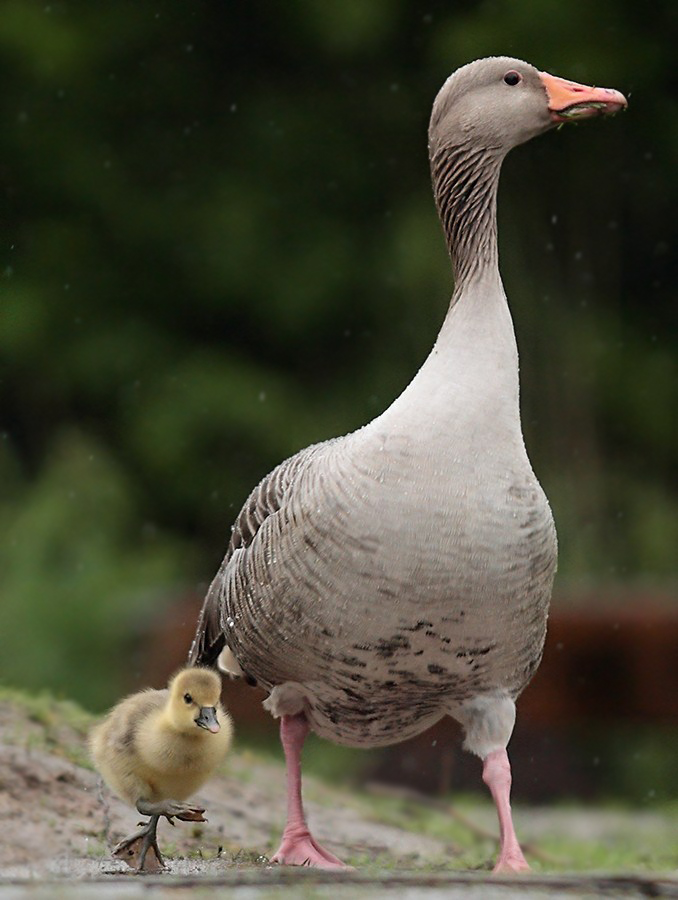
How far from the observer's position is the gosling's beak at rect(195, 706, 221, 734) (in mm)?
3984

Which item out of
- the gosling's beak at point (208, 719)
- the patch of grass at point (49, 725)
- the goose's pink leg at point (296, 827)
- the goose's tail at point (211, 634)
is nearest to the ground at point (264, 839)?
the patch of grass at point (49, 725)

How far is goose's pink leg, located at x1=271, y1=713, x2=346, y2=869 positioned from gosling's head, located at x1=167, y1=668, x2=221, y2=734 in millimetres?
606

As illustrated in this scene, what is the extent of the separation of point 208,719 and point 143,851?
36cm

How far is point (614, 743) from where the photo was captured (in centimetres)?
876

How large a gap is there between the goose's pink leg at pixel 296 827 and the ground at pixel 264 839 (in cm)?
12

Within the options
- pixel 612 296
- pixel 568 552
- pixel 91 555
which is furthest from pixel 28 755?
pixel 612 296

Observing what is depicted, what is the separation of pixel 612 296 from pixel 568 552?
295 cm

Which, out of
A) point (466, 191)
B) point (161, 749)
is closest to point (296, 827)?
point (161, 749)

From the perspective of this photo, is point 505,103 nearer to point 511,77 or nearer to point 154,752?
point 511,77

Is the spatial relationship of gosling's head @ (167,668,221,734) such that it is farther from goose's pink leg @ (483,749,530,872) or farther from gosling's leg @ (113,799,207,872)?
goose's pink leg @ (483,749,530,872)

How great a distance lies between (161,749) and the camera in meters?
4.20

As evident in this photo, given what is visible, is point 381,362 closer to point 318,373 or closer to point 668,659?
point 318,373

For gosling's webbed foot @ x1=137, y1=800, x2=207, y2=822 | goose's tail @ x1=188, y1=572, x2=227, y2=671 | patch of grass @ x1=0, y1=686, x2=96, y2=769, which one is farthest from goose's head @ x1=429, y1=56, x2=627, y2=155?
patch of grass @ x1=0, y1=686, x2=96, y2=769

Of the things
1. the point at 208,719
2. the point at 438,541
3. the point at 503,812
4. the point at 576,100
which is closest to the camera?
the point at 438,541
